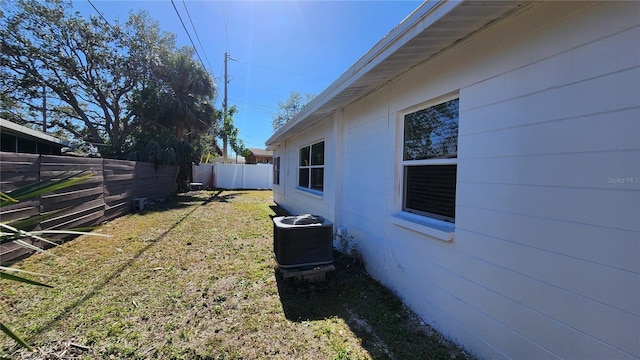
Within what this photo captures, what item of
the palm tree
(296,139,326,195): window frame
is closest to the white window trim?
(296,139,326,195): window frame

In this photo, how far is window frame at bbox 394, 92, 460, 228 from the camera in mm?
2537

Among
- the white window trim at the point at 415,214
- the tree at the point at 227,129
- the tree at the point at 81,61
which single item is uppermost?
the tree at the point at 81,61

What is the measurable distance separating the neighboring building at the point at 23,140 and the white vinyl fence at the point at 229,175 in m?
8.67

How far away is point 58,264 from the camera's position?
4.00 m

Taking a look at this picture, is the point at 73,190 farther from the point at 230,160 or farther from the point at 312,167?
the point at 230,160

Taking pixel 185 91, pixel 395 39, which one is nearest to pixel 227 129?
pixel 185 91

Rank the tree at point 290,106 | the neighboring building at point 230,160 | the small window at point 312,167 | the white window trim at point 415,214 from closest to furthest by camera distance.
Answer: the white window trim at point 415,214 < the small window at point 312,167 < the neighboring building at point 230,160 < the tree at point 290,106

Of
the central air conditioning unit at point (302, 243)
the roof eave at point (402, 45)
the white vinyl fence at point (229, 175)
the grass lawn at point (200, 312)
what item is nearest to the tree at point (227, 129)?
the white vinyl fence at point (229, 175)

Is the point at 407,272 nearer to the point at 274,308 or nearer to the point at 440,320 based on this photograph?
the point at 440,320

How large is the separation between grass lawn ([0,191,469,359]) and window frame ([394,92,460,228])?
38.6 inches

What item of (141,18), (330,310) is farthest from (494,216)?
(141,18)

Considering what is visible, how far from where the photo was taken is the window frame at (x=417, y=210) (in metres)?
2.54

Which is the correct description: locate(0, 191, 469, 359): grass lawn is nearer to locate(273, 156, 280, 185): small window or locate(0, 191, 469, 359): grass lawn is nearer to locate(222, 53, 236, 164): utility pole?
locate(273, 156, 280, 185): small window

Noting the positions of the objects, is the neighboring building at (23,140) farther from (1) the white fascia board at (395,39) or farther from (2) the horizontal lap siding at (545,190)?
(2) the horizontal lap siding at (545,190)
